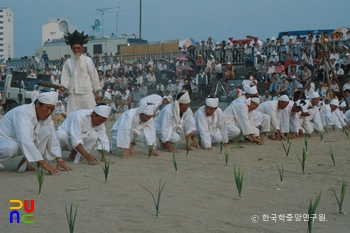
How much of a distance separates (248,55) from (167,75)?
3.88 metres

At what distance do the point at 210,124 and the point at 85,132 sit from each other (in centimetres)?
284

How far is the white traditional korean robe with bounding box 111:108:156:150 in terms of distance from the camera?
7.42 metres

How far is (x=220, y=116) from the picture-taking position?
8969 millimetres

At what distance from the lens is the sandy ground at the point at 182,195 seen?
3.94 meters

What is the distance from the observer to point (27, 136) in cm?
559

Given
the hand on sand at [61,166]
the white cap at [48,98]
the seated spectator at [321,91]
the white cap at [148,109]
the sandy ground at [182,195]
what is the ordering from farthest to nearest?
the seated spectator at [321,91] → the white cap at [148,109] → the hand on sand at [61,166] → the white cap at [48,98] → the sandy ground at [182,195]

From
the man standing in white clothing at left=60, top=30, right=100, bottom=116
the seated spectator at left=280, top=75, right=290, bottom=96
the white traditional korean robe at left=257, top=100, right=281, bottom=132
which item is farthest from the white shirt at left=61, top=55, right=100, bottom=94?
the seated spectator at left=280, top=75, right=290, bottom=96

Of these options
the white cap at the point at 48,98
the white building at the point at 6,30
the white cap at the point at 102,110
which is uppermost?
the white building at the point at 6,30

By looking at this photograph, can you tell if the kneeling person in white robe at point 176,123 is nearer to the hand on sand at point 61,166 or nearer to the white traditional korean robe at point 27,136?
the hand on sand at point 61,166

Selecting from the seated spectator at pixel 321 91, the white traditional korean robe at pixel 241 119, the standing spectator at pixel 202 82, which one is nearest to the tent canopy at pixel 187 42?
the standing spectator at pixel 202 82

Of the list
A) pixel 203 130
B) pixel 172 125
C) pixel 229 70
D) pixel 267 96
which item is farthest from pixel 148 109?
pixel 229 70

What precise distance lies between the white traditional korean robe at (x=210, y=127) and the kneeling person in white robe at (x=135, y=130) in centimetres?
126

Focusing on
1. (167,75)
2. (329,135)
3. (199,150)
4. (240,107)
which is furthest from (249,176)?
(167,75)

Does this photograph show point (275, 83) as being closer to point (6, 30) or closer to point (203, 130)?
point (203, 130)
